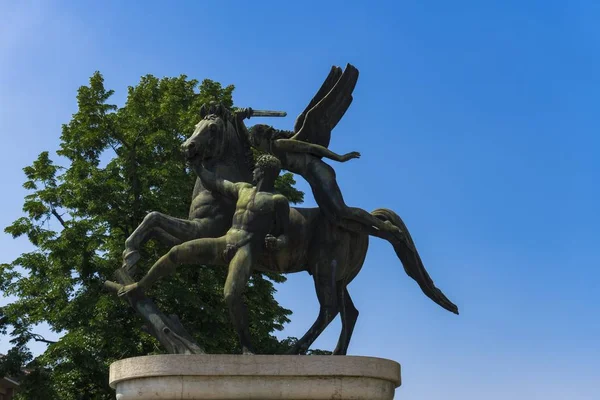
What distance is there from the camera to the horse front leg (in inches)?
405

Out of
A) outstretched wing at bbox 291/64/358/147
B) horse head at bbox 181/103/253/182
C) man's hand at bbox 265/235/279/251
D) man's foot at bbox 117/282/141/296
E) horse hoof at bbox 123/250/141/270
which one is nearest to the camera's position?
man's hand at bbox 265/235/279/251

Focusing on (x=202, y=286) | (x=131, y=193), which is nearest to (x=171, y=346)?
(x=202, y=286)

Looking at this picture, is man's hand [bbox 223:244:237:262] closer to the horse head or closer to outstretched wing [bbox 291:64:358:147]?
the horse head

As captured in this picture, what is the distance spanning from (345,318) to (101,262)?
11.0m

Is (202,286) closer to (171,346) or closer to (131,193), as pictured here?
(131,193)

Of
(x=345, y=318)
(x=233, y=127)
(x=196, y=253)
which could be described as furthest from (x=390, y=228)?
(x=196, y=253)

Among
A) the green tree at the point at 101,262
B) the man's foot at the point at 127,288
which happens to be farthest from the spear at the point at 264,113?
the green tree at the point at 101,262

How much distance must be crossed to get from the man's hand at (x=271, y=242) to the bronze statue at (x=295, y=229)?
0.05ft

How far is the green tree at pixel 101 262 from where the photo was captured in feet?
65.2

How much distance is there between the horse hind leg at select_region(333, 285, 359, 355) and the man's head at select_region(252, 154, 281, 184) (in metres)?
1.77

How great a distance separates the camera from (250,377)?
8938mm

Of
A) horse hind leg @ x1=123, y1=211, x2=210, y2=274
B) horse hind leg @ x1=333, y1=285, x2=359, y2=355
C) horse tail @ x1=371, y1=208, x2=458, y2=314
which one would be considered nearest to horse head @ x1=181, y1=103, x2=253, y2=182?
horse hind leg @ x1=123, y1=211, x2=210, y2=274

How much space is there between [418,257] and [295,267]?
169 cm

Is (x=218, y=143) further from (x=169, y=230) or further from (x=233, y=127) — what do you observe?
(x=169, y=230)
